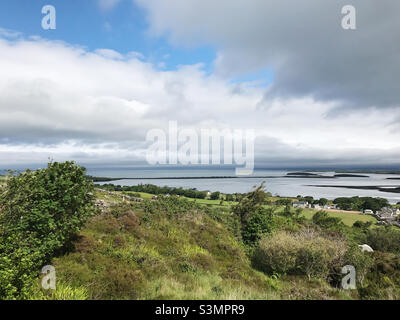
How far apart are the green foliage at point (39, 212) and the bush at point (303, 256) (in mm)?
11196

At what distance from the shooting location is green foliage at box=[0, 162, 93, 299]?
6.00 m

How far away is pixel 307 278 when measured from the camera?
1155cm

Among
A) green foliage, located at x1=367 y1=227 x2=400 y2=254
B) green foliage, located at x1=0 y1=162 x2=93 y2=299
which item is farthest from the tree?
green foliage, located at x1=0 y1=162 x2=93 y2=299

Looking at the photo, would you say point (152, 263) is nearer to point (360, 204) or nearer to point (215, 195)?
point (215, 195)

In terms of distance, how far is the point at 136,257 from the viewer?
9523 millimetres

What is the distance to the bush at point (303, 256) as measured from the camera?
11633 millimetres

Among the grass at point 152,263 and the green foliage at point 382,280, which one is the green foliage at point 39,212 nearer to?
the grass at point 152,263

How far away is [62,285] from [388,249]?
121ft

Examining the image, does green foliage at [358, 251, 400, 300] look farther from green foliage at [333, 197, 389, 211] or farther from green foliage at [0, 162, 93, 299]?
green foliage at [333, 197, 389, 211]

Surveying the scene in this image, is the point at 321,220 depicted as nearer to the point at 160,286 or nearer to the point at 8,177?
the point at 160,286

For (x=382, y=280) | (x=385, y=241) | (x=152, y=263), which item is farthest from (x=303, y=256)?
(x=385, y=241)

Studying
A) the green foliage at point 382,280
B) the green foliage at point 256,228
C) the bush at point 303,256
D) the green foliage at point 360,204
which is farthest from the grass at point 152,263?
the green foliage at point 360,204

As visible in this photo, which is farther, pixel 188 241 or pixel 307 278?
pixel 188 241
